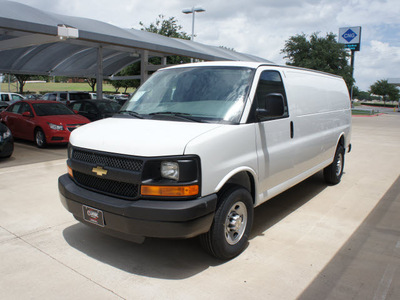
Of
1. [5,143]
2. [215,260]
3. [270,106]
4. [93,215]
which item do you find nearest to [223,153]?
[270,106]

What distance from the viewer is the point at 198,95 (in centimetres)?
431

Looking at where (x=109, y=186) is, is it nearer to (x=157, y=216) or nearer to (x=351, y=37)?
(x=157, y=216)

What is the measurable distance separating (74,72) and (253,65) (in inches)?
897

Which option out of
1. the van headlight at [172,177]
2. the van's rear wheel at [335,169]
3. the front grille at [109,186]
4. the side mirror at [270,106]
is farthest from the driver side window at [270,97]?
the van's rear wheel at [335,169]

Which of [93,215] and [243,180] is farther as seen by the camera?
[243,180]

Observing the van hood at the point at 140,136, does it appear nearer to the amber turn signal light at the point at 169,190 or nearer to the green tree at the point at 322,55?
the amber turn signal light at the point at 169,190

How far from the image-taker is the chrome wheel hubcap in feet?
12.7

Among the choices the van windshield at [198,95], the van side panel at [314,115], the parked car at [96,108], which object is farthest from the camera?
the parked car at [96,108]

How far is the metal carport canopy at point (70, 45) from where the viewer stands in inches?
404

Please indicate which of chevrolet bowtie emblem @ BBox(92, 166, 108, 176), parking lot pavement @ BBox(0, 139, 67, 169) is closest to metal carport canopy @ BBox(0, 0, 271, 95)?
parking lot pavement @ BBox(0, 139, 67, 169)

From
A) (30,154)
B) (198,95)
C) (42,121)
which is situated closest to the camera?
(198,95)

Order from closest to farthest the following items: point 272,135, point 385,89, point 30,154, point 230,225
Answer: point 230,225 → point 272,135 → point 30,154 → point 385,89

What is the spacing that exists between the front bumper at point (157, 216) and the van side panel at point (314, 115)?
2174mm

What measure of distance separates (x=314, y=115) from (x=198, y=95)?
2.22 meters
